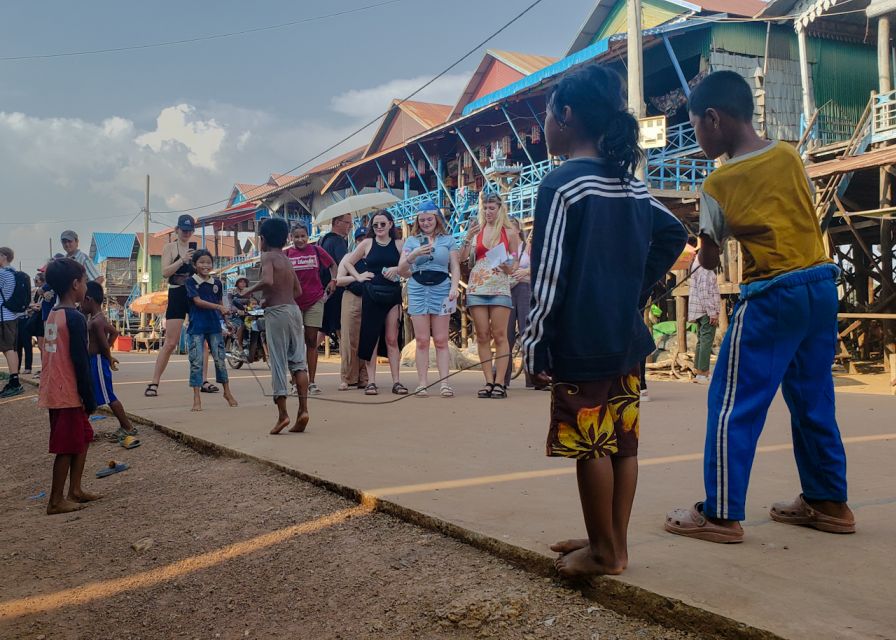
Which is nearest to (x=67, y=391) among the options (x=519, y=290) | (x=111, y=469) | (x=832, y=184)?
(x=111, y=469)

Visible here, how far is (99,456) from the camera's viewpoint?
520cm

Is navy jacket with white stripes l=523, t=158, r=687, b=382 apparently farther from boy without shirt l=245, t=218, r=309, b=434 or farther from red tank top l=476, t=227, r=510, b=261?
red tank top l=476, t=227, r=510, b=261

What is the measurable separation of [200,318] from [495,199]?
9.54 feet

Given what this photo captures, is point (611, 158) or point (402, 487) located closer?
point (611, 158)

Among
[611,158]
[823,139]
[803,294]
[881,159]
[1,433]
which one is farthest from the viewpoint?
[823,139]

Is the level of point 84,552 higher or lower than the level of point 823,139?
lower

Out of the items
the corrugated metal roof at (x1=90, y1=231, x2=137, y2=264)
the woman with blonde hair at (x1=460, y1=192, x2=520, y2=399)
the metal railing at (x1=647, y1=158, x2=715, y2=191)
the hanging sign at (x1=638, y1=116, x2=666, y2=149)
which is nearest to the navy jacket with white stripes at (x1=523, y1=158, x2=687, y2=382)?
the woman with blonde hair at (x1=460, y1=192, x2=520, y2=399)

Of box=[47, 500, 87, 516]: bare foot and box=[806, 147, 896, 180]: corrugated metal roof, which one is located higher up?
box=[806, 147, 896, 180]: corrugated metal roof

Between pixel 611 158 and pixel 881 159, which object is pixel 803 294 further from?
pixel 881 159

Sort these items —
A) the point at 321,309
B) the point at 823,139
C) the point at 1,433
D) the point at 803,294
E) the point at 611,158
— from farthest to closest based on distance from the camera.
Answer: the point at 823,139 → the point at 321,309 → the point at 1,433 → the point at 803,294 → the point at 611,158

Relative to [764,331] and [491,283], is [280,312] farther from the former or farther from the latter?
[764,331]

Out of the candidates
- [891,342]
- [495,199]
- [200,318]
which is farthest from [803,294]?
[891,342]

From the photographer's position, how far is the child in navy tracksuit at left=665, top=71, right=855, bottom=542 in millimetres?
2443

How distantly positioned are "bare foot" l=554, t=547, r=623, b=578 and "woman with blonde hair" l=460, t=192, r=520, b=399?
14.8ft
